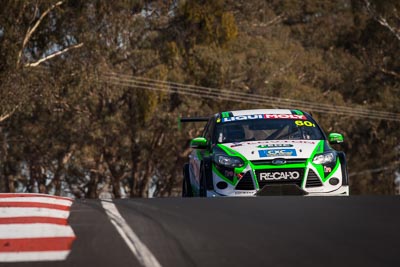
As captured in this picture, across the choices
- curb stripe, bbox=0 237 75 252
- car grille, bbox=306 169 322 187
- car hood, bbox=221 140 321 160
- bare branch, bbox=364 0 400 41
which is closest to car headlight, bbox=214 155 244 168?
car hood, bbox=221 140 321 160

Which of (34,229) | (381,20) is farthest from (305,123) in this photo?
(381,20)

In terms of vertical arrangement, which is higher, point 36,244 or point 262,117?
Result: point 262,117

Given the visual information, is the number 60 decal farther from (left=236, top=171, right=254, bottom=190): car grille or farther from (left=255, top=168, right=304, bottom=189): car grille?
(left=236, top=171, right=254, bottom=190): car grille

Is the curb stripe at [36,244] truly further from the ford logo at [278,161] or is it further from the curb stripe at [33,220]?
the ford logo at [278,161]

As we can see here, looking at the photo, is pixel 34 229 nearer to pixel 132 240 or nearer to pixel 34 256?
pixel 132 240

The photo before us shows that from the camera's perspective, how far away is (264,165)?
38.4ft

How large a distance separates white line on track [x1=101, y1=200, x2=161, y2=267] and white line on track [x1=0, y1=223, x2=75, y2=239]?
1.37 ft

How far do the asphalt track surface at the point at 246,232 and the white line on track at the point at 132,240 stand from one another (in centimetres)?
5

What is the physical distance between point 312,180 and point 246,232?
4.31m

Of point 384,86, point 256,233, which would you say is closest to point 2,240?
point 256,233

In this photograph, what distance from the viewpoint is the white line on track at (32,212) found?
816cm

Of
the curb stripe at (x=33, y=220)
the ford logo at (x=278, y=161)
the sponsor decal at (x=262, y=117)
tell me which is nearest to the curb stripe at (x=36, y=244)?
the curb stripe at (x=33, y=220)

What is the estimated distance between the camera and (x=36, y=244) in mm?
6781

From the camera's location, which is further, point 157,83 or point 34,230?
point 157,83
